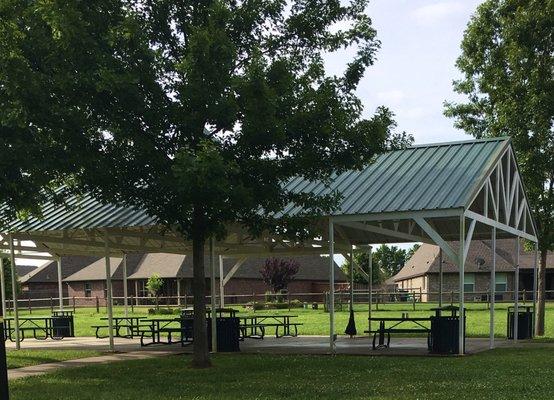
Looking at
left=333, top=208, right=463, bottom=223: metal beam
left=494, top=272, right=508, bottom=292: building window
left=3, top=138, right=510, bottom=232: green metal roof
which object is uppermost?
left=3, top=138, right=510, bottom=232: green metal roof

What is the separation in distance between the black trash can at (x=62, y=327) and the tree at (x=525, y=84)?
50.1ft

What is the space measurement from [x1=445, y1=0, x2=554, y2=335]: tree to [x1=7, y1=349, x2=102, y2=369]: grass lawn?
523 inches

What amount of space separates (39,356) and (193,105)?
8513 millimetres

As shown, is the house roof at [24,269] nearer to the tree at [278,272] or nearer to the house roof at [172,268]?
the house roof at [172,268]

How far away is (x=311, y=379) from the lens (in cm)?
1092

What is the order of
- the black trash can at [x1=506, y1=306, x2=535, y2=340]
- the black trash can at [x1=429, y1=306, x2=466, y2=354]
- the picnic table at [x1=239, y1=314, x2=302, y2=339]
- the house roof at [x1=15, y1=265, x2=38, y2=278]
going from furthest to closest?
1. the house roof at [x1=15, y1=265, x2=38, y2=278]
2. the picnic table at [x1=239, y1=314, x2=302, y2=339]
3. the black trash can at [x1=506, y1=306, x2=535, y2=340]
4. the black trash can at [x1=429, y1=306, x2=466, y2=354]

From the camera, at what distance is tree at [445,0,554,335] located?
63.9 ft

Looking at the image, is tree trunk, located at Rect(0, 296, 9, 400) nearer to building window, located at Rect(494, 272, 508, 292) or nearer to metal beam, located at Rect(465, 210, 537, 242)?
metal beam, located at Rect(465, 210, 537, 242)

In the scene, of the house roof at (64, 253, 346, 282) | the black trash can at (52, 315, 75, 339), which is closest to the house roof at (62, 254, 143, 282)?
the house roof at (64, 253, 346, 282)

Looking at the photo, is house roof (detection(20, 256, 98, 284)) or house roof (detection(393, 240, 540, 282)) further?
house roof (detection(20, 256, 98, 284))

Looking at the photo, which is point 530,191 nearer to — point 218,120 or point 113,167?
point 218,120

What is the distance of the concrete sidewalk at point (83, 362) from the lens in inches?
510

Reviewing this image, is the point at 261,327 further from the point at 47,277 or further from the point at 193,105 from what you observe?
the point at 47,277

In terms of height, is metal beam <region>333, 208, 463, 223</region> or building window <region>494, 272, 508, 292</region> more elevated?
metal beam <region>333, 208, 463, 223</region>
